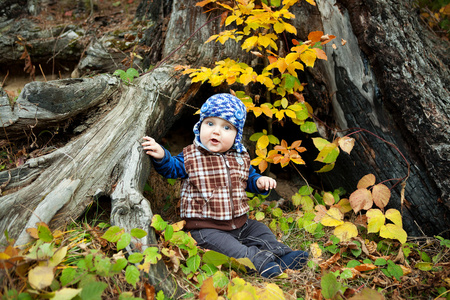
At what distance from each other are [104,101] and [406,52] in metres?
2.81

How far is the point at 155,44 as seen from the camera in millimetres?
3619

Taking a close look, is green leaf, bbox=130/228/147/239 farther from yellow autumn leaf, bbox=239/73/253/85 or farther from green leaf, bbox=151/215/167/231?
yellow autumn leaf, bbox=239/73/253/85

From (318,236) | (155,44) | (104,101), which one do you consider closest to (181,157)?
(104,101)

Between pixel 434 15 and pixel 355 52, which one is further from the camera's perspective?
pixel 434 15

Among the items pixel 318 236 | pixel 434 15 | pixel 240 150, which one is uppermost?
pixel 434 15

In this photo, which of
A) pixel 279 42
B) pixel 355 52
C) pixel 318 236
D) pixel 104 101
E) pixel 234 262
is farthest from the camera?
pixel 279 42

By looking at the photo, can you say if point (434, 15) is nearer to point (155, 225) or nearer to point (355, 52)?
point (355, 52)

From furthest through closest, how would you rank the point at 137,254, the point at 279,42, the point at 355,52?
the point at 279,42
the point at 355,52
the point at 137,254

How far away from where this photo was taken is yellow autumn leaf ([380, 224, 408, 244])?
7.85 ft

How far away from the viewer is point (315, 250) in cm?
250

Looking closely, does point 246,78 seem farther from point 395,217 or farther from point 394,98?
point 395,217

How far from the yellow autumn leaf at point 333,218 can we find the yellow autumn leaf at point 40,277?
2.09 m

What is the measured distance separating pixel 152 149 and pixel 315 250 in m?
1.61

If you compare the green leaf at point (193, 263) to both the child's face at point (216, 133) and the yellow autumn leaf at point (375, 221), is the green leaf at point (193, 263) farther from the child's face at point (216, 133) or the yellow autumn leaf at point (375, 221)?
the yellow autumn leaf at point (375, 221)
